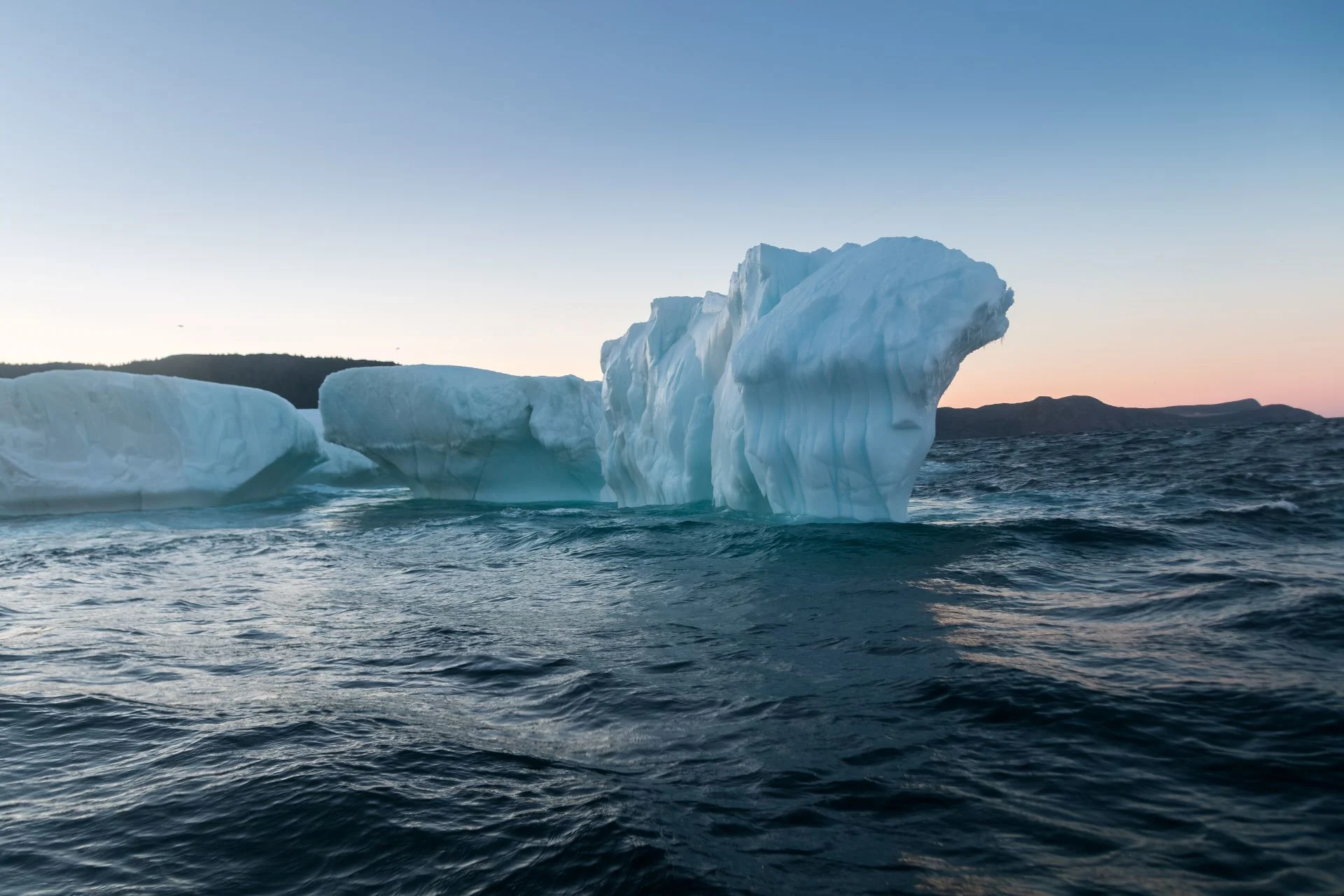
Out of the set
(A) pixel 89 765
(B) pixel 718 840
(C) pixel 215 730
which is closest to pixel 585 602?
(C) pixel 215 730

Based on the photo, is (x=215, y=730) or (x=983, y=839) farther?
(x=215, y=730)

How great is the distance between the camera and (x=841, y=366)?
1041 centimetres

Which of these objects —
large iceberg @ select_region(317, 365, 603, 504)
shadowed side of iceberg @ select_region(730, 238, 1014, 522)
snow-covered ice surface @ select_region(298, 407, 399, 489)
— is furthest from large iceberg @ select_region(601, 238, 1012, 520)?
snow-covered ice surface @ select_region(298, 407, 399, 489)

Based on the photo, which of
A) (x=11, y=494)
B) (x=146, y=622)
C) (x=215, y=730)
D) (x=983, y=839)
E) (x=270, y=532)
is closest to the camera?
(x=983, y=839)

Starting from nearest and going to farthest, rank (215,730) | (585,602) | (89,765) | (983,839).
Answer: (983,839)
(89,765)
(215,730)
(585,602)

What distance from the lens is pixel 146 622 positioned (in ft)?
23.7

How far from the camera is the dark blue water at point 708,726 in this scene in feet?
9.55

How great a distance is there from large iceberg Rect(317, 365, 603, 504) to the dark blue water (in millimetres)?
10311

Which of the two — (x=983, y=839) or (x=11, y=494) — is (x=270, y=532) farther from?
(x=983, y=839)

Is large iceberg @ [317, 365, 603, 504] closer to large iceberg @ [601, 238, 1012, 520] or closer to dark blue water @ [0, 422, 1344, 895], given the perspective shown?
large iceberg @ [601, 238, 1012, 520]

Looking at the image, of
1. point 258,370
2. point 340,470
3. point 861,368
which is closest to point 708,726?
point 861,368

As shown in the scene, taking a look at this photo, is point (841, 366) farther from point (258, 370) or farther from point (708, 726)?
point (258, 370)

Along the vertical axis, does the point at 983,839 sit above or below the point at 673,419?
below

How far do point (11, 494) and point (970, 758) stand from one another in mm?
22553
